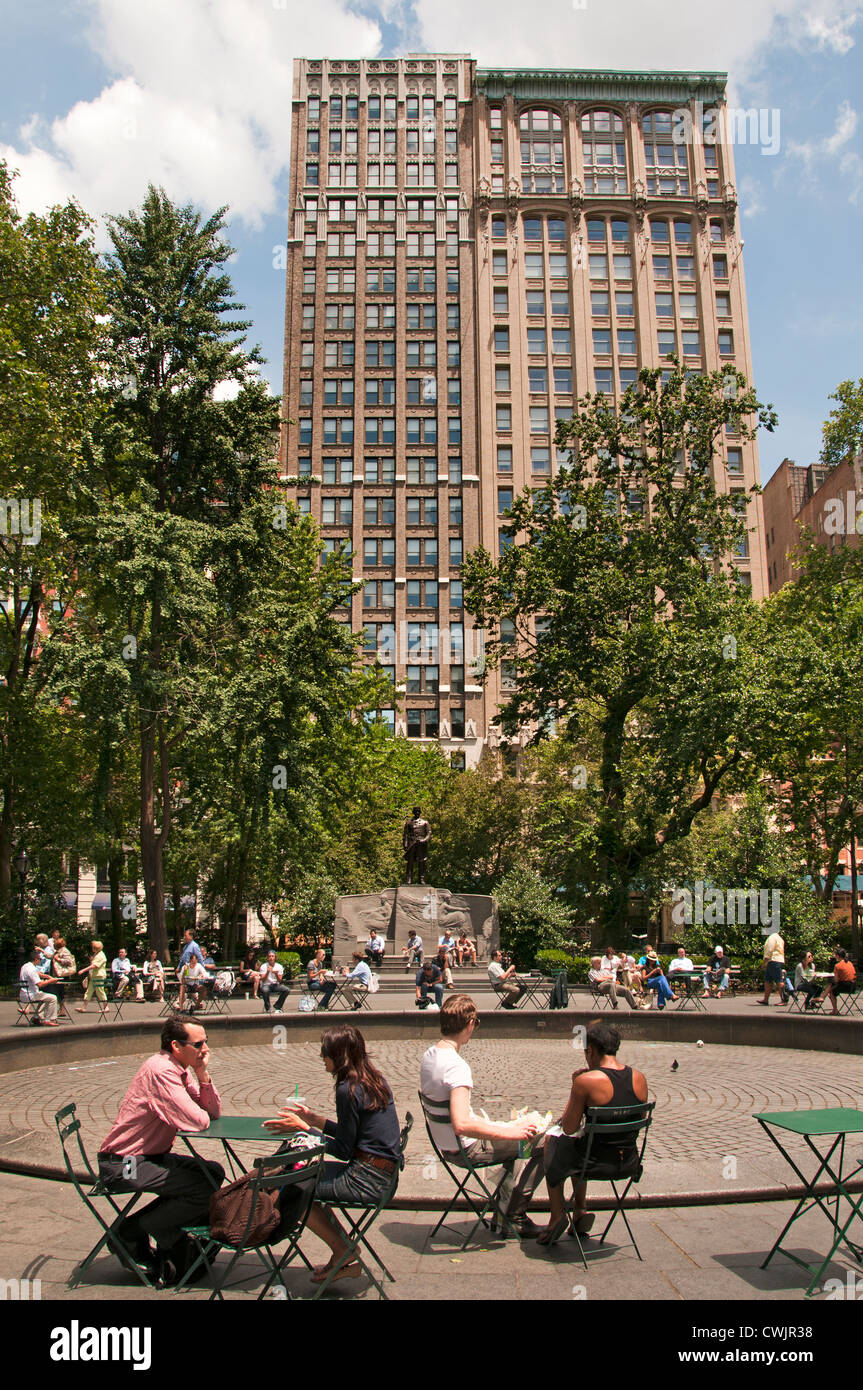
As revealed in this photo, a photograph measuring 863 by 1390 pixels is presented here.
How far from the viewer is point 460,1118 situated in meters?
5.59

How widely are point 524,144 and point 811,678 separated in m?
58.9

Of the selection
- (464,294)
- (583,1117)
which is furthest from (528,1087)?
(464,294)

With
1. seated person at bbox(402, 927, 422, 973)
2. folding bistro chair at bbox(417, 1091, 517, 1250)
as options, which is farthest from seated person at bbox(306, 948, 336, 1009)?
folding bistro chair at bbox(417, 1091, 517, 1250)

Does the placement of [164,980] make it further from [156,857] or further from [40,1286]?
[40,1286]

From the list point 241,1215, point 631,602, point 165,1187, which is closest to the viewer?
point 241,1215

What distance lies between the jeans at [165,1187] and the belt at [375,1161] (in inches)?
29.9

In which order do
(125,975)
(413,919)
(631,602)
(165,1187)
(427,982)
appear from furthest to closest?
(413,919) < (631,602) < (125,975) < (427,982) < (165,1187)

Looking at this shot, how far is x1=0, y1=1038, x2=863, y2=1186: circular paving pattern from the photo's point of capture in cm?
873

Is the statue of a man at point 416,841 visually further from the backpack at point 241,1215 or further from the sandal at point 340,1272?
the backpack at point 241,1215

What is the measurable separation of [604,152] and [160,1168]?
80.4 metres

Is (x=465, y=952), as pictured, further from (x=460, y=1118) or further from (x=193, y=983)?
(x=460, y=1118)

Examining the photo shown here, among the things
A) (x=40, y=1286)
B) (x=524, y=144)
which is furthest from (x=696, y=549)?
→ (x=524, y=144)

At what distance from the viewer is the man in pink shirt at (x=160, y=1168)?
5262mm

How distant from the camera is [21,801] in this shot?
3130 cm
